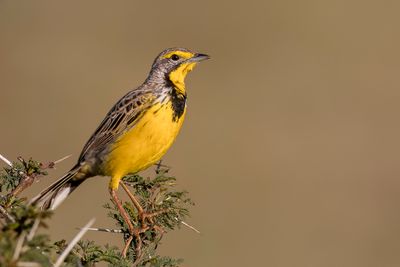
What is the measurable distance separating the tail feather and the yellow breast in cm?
24

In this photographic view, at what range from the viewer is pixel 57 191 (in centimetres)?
405

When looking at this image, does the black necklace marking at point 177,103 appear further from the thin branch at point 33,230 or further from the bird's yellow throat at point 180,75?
the thin branch at point 33,230

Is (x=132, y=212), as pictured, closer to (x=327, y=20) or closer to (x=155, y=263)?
(x=155, y=263)

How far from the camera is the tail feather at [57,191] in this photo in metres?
3.73

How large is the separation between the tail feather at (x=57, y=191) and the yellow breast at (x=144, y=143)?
24cm

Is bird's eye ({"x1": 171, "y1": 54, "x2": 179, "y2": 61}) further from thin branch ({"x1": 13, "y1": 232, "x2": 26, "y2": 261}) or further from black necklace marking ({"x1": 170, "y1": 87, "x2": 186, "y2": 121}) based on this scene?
thin branch ({"x1": 13, "y1": 232, "x2": 26, "y2": 261})

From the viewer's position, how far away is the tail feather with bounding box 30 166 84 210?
12.2ft

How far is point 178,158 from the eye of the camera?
14008 millimetres

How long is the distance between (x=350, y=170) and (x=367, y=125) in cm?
196

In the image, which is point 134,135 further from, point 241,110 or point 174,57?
point 241,110

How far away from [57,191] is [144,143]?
2.36 ft

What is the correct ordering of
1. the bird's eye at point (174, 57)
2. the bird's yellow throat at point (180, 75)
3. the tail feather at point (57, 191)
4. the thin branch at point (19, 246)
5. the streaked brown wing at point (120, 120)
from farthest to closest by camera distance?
the bird's eye at point (174, 57) < the bird's yellow throat at point (180, 75) < the streaked brown wing at point (120, 120) < the tail feather at point (57, 191) < the thin branch at point (19, 246)

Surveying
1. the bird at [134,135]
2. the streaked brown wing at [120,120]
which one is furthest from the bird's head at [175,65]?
the streaked brown wing at [120,120]

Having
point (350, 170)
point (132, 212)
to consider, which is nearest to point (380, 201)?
point (350, 170)
